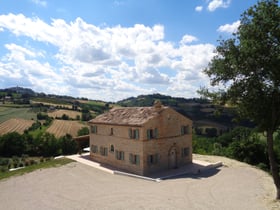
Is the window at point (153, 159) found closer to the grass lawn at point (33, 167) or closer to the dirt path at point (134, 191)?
the dirt path at point (134, 191)

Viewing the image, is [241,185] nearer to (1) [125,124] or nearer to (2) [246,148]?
(1) [125,124]

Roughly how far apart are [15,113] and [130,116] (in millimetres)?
81913

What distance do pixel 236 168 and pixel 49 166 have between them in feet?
71.4

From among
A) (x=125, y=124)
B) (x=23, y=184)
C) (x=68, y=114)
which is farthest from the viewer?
(x=68, y=114)

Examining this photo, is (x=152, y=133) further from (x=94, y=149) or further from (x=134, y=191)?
(x=94, y=149)

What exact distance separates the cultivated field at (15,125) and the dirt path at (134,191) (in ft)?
191

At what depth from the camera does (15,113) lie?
102562mm

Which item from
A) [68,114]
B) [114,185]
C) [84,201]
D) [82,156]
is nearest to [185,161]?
[114,185]

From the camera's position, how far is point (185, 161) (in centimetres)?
3459

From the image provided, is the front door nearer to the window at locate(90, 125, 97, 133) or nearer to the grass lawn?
the window at locate(90, 125, 97, 133)

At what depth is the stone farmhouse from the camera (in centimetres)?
3022

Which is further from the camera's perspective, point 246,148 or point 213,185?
point 246,148

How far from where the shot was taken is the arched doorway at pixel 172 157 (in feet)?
107

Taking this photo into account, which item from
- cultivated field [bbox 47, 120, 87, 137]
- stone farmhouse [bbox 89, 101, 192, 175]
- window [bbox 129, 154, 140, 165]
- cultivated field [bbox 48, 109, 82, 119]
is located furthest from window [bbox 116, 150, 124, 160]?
cultivated field [bbox 48, 109, 82, 119]
